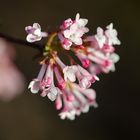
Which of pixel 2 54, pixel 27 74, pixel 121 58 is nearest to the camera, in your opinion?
pixel 2 54

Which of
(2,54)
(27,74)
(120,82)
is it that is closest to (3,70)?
(2,54)

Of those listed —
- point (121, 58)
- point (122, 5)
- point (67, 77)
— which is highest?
point (122, 5)

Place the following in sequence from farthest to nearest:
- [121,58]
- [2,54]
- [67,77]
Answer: [121,58] < [2,54] < [67,77]

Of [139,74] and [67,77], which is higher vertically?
[139,74]

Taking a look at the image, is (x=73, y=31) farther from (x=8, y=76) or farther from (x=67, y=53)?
(x=8, y=76)

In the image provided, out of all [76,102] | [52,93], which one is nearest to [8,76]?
[76,102]

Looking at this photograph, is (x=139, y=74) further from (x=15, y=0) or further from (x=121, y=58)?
(x=15, y=0)

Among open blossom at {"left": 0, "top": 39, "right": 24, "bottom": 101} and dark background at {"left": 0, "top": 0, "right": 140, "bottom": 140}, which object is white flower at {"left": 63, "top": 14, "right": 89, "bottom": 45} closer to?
open blossom at {"left": 0, "top": 39, "right": 24, "bottom": 101}
